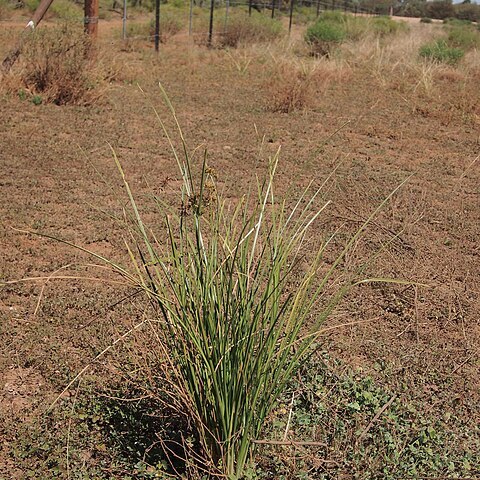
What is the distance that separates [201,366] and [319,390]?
859 millimetres

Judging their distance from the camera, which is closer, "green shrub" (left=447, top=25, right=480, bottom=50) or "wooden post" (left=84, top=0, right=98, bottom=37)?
"wooden post" (left=84, top=0, right=98, bottom=37)

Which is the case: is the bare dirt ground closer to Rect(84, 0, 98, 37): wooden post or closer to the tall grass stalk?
the tall grass stalk

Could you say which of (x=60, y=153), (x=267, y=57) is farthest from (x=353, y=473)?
(x=267, y=57)

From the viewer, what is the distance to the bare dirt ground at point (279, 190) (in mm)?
3359

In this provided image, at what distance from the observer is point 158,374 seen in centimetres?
286

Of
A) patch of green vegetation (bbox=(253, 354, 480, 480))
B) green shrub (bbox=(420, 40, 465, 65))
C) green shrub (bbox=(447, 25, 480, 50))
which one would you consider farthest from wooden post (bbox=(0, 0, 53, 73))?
green shrub (bbox=(447, 25, 480, 50))

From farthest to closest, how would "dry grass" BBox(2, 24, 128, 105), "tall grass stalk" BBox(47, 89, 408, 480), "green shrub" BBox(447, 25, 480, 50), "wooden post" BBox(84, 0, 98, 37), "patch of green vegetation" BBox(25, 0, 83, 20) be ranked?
"patch of green vegetation" BBox(25, 0, 83, 20)
"green shrub" BBox(447, 25, 480, 50)
"wooden post" BBox(84, 0, 98, 37)
"dry grass" BBox(2, 24, 128, 105)
"tall grass stalk" BBox(47, 89, 408, 480)

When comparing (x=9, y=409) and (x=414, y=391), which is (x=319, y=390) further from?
(x=9, y=409)

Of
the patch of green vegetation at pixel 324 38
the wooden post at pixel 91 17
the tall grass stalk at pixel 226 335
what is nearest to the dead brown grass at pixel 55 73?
the wooden post at pixel 91 17

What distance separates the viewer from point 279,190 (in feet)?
21.0

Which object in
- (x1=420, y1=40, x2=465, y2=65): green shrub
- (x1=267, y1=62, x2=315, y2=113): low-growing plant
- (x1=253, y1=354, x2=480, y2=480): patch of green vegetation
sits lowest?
(x1=253, y1=354, x2=480, y2=480): patch of green vegetation

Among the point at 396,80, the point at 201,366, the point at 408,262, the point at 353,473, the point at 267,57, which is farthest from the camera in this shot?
the point at 267,57

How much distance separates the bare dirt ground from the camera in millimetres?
3359

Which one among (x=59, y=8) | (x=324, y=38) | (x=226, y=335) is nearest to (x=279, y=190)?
(x=226, y=335)
